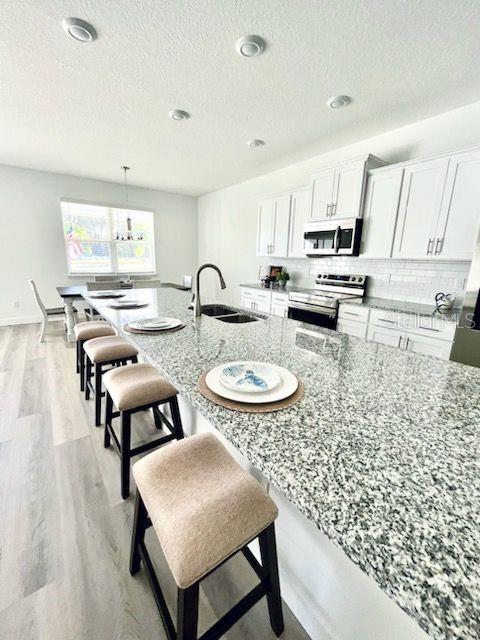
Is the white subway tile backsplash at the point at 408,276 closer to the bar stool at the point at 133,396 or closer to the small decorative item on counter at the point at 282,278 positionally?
the small decorative item on counter at the point at 282,278

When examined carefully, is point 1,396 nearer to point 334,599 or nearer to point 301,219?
point 334,599

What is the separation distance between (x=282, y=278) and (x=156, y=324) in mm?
3010

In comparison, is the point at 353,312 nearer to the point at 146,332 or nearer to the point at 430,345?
the point at 430,345

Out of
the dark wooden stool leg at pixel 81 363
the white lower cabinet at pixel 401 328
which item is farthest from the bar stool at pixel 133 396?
the white lower cabinet at pixel 401 328

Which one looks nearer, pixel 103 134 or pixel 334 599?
pixel 334 599

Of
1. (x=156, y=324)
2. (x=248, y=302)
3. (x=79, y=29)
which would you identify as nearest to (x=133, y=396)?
(x=156, y=324)

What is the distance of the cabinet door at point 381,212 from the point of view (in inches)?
108

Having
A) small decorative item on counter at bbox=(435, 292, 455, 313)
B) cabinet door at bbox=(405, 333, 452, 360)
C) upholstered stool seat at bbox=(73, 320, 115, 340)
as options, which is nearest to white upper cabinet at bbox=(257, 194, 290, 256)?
small decorative item on counter at bbox=(435, 292, 455, 313)

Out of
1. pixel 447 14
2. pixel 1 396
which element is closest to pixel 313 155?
pixel 447 14

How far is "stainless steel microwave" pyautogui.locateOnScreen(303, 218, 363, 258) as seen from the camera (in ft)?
10.0

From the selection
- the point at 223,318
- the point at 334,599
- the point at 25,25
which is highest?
the point at 25,25

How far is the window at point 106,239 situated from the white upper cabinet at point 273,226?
2.44 m

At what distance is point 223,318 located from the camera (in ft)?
6.88

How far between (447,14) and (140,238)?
5.57 metres
